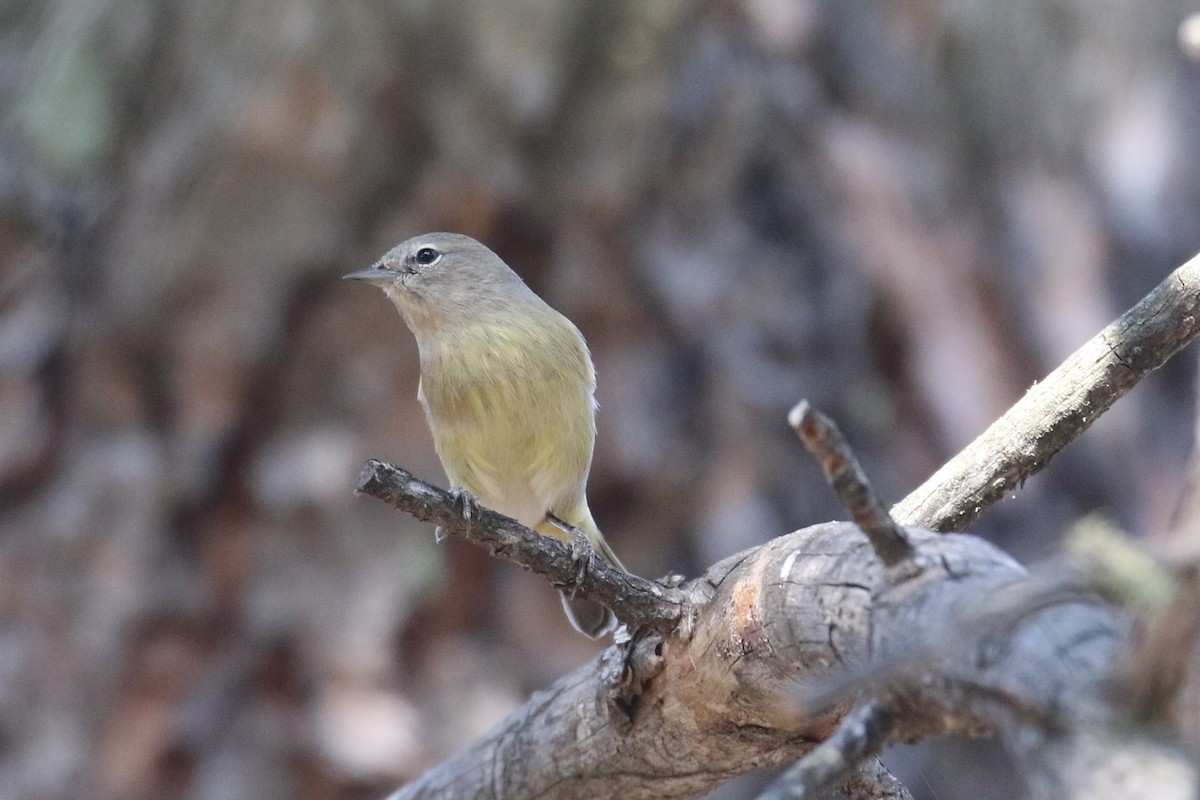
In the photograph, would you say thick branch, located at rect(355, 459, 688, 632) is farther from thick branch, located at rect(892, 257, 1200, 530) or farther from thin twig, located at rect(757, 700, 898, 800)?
thin twig, located at rect(757, 700, 898, 800)

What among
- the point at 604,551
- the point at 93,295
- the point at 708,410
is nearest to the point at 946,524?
the point at 604,551

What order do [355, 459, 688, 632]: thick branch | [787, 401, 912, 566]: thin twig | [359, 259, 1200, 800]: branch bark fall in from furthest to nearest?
[355, 459, 688, 632]: thick branch, [787, 401, 912, 566]: thin twig, [359, 259, 1200, 800]: branch bark

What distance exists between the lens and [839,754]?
150 cm

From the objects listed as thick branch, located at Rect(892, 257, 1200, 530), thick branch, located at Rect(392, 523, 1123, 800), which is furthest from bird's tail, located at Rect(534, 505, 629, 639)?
thick branch, located at Rect(892, 257, 1200, 530)

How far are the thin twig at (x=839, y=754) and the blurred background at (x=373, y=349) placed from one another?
405 centimetres

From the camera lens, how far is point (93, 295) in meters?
5.79

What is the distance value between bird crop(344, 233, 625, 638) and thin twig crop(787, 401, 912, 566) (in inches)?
72.5

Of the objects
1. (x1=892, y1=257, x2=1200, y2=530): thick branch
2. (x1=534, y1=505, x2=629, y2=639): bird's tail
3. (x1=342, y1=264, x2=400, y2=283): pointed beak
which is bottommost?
(x1=892, y1=257, x2=1200, y2=530): thick branch

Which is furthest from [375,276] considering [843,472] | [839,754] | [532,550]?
[839,754]

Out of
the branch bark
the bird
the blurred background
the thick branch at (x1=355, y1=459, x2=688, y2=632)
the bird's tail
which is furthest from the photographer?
A: the blurred background

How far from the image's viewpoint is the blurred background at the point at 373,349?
5516mm

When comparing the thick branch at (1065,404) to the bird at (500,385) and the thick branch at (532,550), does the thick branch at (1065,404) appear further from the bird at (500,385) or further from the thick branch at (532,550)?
the bird at (500,385)

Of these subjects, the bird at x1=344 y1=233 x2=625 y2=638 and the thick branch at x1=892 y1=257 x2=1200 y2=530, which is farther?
the bird at x1=344 y1=233 x2=625 y2=638

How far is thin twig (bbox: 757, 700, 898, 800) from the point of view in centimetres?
146
